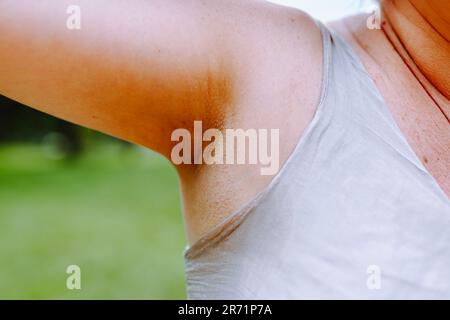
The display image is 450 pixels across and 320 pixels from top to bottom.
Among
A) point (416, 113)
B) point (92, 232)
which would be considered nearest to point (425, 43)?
point (416, 113)

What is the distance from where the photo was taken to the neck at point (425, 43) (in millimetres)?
801

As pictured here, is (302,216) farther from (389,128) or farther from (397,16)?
(397,16)

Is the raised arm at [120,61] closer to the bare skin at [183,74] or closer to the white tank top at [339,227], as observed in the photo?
the bare skin at [183,74]

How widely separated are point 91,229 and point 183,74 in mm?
5053

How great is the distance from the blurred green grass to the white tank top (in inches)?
122

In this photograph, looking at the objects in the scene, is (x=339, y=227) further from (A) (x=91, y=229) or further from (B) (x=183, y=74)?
(A) (x=91, y=229)

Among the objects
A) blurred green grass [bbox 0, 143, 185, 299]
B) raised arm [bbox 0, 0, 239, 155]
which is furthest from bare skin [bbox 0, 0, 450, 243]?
blurred green grass [bbox 0, 143, 185, 299]

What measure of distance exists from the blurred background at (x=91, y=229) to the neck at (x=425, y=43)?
116 millimetres

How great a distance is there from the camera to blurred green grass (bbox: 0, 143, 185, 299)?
4012mm

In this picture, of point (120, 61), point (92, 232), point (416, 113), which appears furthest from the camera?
point (92, 232)

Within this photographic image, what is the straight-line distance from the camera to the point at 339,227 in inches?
26.1

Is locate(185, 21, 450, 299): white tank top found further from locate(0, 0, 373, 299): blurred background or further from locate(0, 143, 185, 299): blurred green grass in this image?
locate(0, 143, 185, 299): blurred green grass
